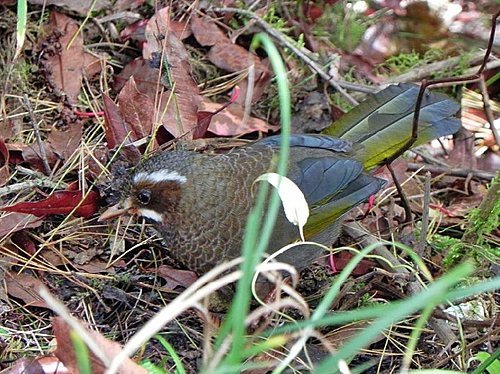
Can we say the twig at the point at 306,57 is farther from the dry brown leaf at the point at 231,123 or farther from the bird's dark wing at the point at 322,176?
the bird's dark wing at the point at 322,176

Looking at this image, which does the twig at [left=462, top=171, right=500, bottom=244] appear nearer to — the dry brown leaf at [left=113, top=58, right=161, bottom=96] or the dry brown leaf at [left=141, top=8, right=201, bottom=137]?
the dry brown leaf at [left=141, top=8, right=201, bottom=137]

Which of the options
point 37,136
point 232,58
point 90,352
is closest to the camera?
point 90,352

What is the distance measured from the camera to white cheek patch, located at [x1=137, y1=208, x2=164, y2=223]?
3.44 metres

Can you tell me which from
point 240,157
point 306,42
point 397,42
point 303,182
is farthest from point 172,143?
point 397,42

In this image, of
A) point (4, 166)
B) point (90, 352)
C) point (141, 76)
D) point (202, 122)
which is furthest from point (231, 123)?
point (90, 352)

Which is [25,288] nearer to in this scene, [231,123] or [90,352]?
[90,352]

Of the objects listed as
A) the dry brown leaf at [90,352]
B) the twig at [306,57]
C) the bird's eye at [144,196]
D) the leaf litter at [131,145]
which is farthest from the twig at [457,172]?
the dry brown leaf at [90,352]

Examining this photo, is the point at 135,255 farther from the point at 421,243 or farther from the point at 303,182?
the point at 421,243

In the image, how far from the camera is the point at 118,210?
3408 mm

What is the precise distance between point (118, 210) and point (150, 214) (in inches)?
5.2

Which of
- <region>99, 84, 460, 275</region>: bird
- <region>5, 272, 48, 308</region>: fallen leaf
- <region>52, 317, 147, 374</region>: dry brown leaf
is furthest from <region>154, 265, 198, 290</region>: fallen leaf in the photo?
<region>52, 317, 147, 374</region>: dry brown leaf

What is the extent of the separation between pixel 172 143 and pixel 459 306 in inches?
59.5

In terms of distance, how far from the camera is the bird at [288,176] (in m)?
3.41

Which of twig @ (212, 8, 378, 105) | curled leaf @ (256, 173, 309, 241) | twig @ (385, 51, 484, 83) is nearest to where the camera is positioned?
curled leaf @ (256, 173, 309, 241)
